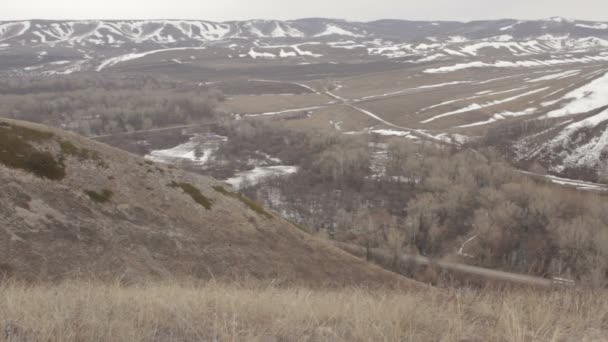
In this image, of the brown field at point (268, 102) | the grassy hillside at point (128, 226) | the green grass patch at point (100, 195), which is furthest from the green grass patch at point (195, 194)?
the brown field at point (268, 102)

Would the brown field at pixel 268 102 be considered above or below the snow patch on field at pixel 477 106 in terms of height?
below

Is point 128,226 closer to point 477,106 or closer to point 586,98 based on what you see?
point 477,106

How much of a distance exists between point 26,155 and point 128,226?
261 inches

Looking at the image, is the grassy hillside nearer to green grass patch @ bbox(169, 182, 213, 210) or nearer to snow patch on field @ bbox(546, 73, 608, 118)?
green grass patch @ bbox(169, 182, 213, 210)

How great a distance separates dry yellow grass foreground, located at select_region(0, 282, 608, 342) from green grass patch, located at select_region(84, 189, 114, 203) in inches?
684

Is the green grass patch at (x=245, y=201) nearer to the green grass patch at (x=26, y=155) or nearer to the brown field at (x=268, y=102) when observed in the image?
the green grass patch at (x=26, y=155)

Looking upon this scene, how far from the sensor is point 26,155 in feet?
77.4

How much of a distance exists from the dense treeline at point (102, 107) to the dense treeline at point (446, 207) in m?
44.2

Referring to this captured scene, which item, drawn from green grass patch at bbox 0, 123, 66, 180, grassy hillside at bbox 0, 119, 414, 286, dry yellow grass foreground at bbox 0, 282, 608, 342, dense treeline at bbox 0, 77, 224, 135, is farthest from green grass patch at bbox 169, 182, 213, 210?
dense treeline at bbox 0, 77, 224, 135

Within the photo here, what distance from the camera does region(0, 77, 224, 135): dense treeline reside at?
100 metres

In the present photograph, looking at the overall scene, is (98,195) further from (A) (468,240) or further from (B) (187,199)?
(A) (468,240)

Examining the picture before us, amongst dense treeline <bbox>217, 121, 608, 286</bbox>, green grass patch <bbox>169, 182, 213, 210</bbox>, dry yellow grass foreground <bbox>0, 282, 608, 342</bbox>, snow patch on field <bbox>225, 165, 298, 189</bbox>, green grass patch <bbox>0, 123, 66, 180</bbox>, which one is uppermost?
dry yellow grass foreground <bbox>0, 282, 608, 342</bbox>

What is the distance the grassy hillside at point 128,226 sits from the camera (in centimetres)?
1990

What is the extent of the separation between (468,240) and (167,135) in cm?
7046
